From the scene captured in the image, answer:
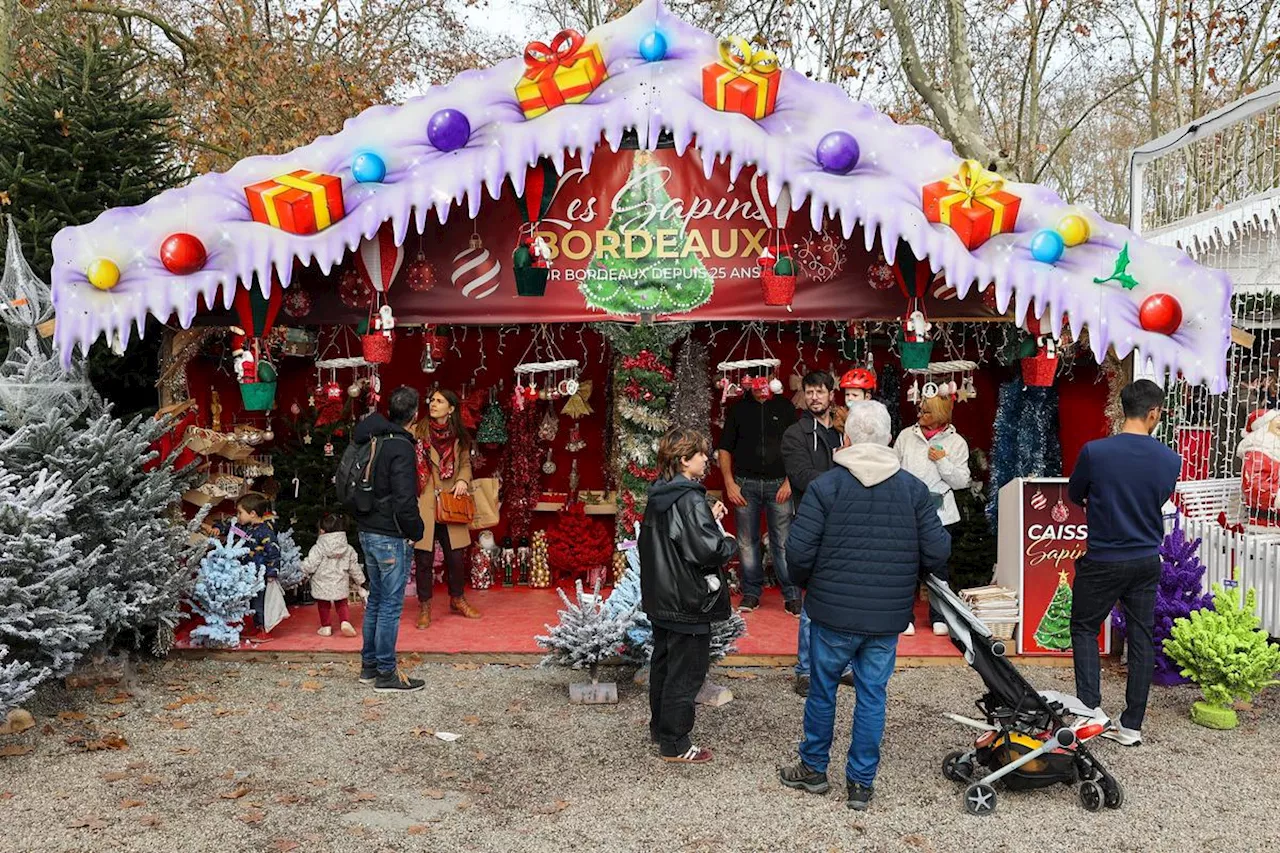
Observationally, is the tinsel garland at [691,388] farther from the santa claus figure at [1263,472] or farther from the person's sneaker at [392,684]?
the santa claus figure at [1263,472]

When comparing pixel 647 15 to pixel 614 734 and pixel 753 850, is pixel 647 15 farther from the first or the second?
pixel 753 850

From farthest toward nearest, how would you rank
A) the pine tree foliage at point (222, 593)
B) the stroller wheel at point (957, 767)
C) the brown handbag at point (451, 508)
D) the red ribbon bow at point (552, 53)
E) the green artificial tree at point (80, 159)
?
the brown handbag at point (451, 508) → the green artificial tree at point (80, 159) → the pine tree foliage at point (222, 593) → the red ribbon bow at point (552, 53) → the stroller wheel at point (957, 767)

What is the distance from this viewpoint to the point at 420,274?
6.68 meters

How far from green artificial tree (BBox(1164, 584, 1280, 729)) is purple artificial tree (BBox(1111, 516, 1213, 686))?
24 centimetres

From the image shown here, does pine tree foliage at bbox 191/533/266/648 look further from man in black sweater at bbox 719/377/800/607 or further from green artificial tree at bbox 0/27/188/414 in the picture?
man in black sweater at bbox 719/377/800/607

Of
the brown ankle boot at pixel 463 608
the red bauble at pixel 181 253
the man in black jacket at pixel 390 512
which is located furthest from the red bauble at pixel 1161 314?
the red bauble at pixel 181 253

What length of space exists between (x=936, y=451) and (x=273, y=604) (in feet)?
15.2

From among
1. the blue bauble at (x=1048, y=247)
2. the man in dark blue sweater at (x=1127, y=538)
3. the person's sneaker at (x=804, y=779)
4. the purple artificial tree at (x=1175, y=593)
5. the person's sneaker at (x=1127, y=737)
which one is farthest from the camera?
the purple artificial tree at (x=1175, y=593)

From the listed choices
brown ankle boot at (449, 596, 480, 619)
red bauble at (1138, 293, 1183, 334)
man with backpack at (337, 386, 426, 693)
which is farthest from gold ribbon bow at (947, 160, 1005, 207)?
brown ankle boot at (449, 596, 480, 619)

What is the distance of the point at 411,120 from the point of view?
5875mm

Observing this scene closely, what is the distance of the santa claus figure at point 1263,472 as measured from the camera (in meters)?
7.17

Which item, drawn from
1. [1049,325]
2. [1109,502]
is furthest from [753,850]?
[1049,325]

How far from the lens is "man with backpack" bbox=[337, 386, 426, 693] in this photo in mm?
5691

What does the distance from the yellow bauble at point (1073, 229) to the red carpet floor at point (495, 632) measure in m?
2.70
